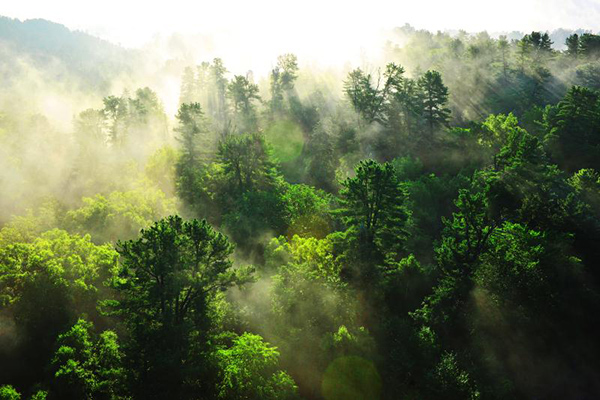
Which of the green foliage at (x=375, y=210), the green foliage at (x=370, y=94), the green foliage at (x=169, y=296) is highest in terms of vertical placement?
the green foliage at (x=370, y=94)

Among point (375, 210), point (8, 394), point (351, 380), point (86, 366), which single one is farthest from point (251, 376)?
point (375, 210)

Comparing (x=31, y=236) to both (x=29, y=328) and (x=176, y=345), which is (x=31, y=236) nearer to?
(x=29, y=328)

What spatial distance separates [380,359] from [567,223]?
26.3m

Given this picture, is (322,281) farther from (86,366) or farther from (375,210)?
(86,366)

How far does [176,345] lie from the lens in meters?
26.7

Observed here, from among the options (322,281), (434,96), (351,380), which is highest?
(434,96)

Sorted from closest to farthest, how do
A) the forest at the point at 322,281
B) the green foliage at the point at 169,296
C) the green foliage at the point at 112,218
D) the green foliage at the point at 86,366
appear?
the green foliage at the point at 86,366, the green foliage at the point at 169,296, the forest at the point at 322,281, the green foliage at the point at 112,218

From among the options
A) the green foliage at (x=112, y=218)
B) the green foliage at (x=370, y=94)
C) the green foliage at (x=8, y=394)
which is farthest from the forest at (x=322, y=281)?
the green foliage at (x=370, y=94)

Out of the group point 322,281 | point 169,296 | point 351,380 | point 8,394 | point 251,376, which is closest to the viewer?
point 8,394

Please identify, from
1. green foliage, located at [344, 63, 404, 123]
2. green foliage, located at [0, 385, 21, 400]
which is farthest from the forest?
green foliage, located at [344, 63, 404, 123]

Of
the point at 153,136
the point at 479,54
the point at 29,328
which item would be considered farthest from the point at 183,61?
the point at 29,328

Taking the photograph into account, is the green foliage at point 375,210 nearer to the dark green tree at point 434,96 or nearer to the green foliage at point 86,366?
the green foliage at point 86,366

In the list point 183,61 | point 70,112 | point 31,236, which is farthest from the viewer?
point 183,61

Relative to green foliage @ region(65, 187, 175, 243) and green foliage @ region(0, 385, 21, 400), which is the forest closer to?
green foliage @ region(0, 385, 21, 400)
